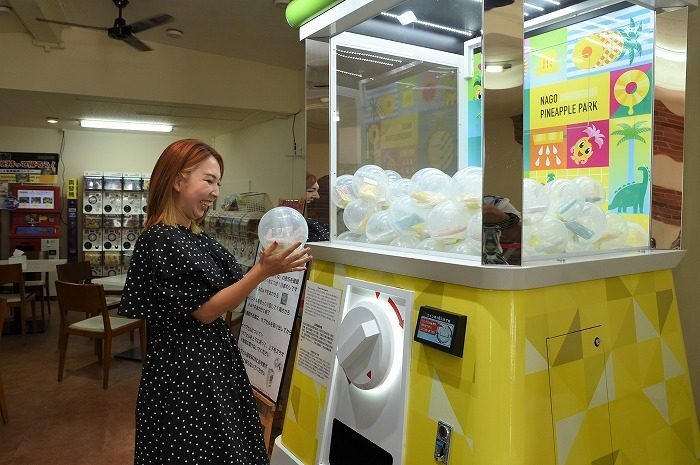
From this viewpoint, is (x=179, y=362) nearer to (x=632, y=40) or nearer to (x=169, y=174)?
(x=169, y=174)

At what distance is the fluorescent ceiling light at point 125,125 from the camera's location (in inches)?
309

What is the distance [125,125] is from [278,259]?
24.8 ft

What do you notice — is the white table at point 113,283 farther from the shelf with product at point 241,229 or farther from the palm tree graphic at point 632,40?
the palm tree graphic at point 632,40

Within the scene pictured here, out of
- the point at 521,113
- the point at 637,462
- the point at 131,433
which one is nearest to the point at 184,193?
the point at 521,113

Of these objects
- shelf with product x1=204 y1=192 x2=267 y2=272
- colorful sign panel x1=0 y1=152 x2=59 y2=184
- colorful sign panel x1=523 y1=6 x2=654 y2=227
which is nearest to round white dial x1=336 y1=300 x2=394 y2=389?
colorful sign panel x1=523 y1=6 x2=654 y2=227

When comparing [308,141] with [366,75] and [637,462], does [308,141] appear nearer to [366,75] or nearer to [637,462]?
[366,75]

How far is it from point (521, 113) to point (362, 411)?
33.5 inches

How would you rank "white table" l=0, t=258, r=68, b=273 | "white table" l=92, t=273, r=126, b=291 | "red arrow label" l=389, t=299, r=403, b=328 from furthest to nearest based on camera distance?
"white table" l=0, t=258, r=68, b=273 < "white table" l=92, t=273, r=126, b=291 < "red arrow label" l=389, t=299, r=403, b=328

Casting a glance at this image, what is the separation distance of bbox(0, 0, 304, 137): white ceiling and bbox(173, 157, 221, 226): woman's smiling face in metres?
3.33

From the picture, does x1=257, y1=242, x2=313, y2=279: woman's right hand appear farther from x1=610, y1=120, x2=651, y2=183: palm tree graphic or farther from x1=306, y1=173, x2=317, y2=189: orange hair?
x1=610, y1=120, x2=651, y2=183: palm tree graphic

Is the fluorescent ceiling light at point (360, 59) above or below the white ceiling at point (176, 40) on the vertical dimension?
below

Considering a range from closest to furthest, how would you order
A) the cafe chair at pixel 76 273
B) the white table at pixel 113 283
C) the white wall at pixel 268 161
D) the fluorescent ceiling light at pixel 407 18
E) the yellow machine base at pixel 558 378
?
the yellow machine base at pixel 558 378 → the fluorescent ceiling light at pixel 407 18 → the white table at pixel 113 283 → the cafe chair at pixel 76 273 → the white wall at pixel 268 161


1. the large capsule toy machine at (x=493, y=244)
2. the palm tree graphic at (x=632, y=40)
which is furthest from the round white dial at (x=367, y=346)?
the palm tree graphic at (x=632, y=40)

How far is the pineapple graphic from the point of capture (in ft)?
5.31
